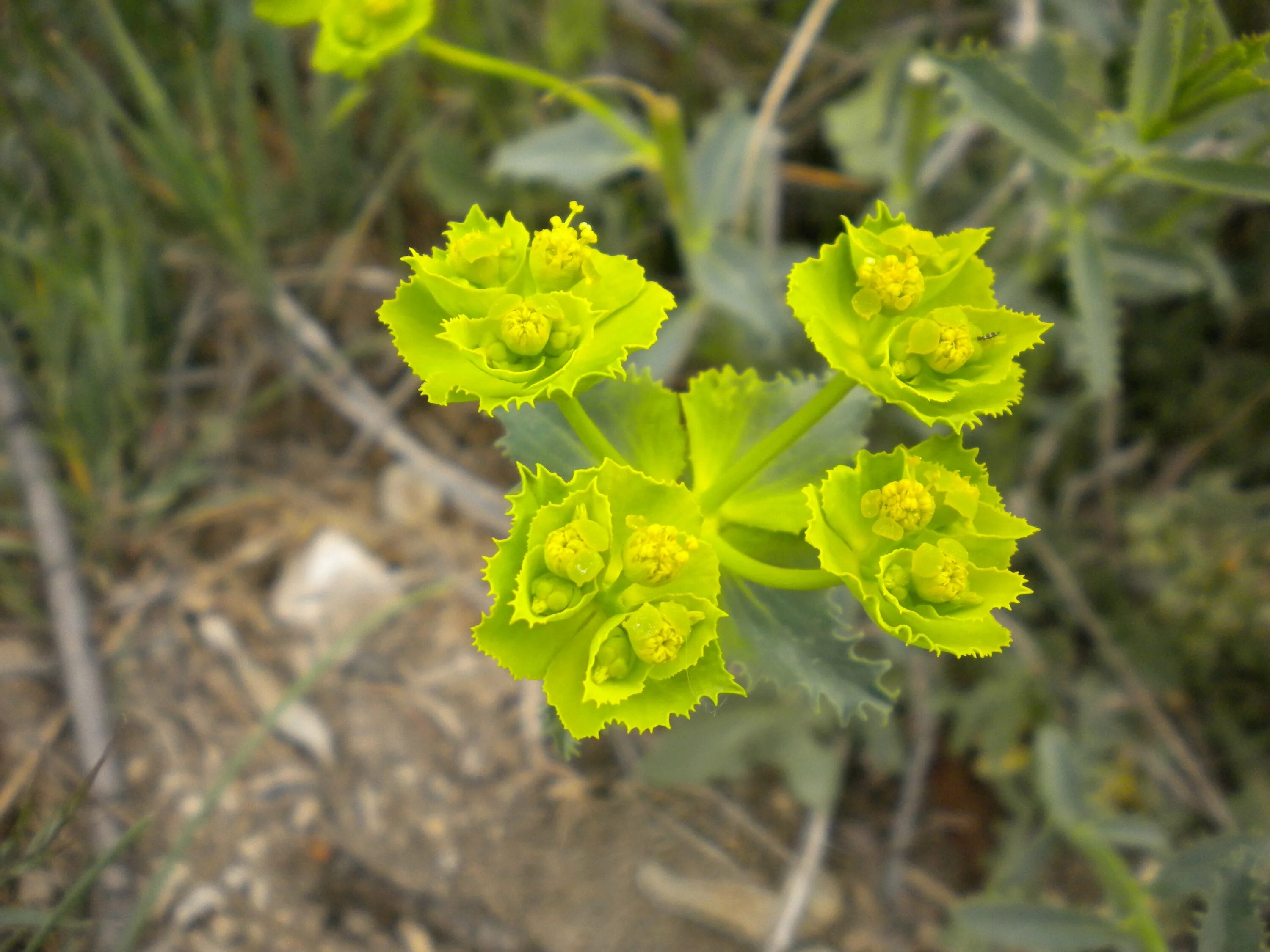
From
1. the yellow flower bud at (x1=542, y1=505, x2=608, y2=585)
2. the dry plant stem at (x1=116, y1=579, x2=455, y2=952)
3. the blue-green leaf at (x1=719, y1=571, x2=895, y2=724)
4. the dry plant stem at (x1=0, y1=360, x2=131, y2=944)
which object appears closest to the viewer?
the yellow flower bud at (x1=542, y1=505, x2=608, y2=585)

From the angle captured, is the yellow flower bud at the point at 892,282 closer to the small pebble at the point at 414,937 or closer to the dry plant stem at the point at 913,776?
the dry plant stem at the point at 913,776

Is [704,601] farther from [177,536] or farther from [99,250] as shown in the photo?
[99,250]

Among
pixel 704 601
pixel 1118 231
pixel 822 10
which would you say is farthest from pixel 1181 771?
pixel 822 10

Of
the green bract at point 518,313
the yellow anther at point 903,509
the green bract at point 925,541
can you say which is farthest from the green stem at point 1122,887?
the green bract at point 518,313

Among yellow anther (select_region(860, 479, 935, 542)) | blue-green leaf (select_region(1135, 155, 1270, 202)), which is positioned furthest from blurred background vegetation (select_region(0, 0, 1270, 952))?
yellow anther (select_region(860, 479, 935, 542))

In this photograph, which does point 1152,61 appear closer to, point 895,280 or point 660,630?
point 895,280

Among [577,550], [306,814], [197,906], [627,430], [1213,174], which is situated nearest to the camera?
[577,550]

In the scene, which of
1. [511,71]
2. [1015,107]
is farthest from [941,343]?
[511,71]

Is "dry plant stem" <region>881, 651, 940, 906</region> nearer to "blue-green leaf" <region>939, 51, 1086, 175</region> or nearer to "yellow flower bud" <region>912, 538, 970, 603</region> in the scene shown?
"blue-green leaf" <region>939, 51, 1086, 175</region>
